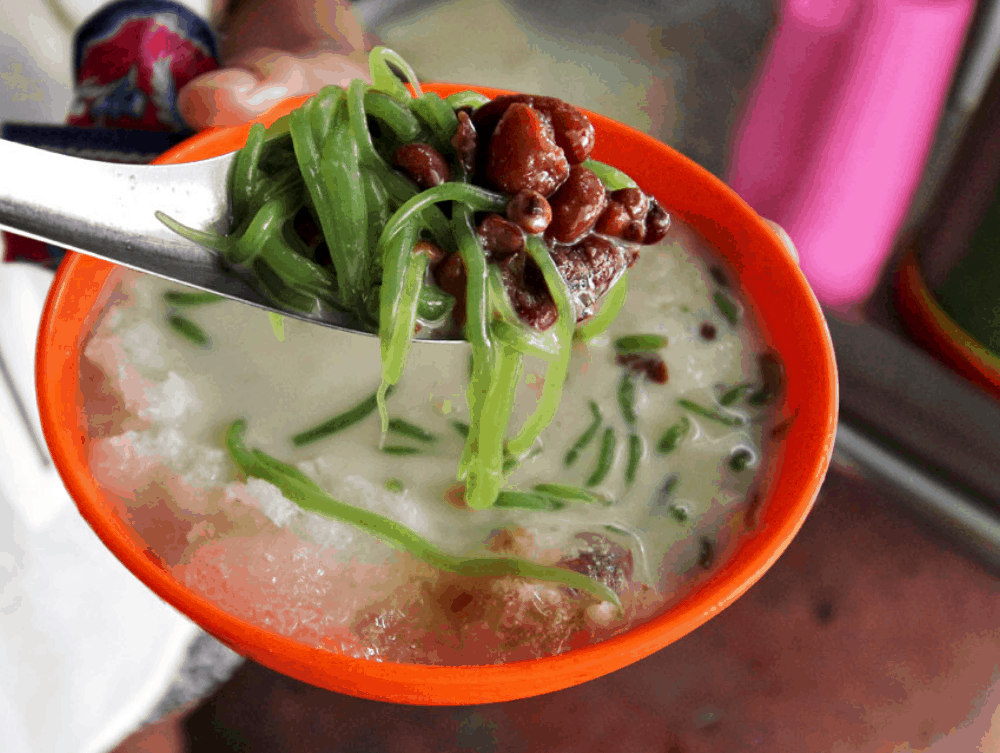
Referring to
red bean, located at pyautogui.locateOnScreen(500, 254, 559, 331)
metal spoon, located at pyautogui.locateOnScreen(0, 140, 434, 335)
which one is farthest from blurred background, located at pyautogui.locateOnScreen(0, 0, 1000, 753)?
red bean, located at pyautogui.locateOnScreen(500, 254, 559, 331)

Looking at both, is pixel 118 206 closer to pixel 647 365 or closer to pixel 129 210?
pixel 129 210

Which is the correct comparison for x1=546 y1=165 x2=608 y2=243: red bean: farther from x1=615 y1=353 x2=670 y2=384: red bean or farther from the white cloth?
the white cloth

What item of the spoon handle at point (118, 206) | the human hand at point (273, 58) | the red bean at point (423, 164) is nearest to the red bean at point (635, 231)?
the red bean at point (423, 164)

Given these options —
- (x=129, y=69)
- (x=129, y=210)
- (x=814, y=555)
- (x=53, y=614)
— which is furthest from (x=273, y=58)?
(x=814, y=555)

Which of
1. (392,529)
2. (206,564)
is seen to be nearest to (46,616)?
(206,564)

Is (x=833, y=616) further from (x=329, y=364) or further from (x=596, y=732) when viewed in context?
(x=329, y=364)

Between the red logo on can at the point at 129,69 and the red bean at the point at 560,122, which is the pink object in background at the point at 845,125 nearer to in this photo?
the red bean at the point at 560,122
